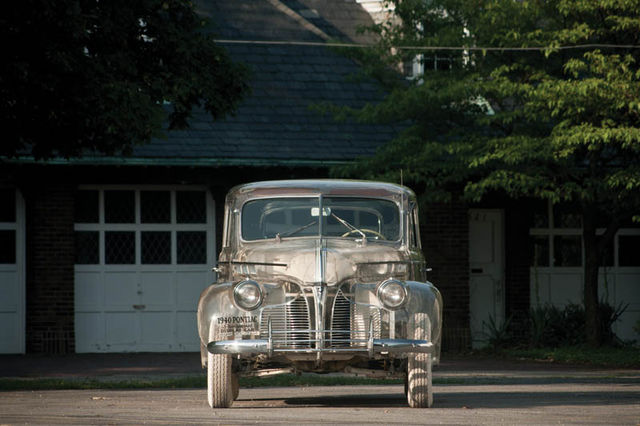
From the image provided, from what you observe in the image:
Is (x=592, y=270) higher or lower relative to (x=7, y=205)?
lower

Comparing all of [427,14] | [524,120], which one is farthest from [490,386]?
[427,14]

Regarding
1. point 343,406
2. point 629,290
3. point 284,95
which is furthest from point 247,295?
point 629,290

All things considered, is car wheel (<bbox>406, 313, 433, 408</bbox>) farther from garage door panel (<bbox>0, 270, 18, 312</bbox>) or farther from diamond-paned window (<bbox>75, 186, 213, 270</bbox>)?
garage door panel (<bbox>0, 270, 18, 312</bbox>)

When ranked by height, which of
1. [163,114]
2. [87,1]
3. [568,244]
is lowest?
[568,244]

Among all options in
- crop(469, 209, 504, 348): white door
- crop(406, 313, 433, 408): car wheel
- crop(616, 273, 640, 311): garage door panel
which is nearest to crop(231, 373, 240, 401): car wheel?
crop(406, 313, 433, 408): car wheel

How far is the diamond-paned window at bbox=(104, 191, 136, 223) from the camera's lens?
2086 centimetres

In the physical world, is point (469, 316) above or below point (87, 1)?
below

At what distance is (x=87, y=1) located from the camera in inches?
557

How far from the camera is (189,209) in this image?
69.5ft

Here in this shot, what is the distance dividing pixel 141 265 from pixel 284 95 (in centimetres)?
416

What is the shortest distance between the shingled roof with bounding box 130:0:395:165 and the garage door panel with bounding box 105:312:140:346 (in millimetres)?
2760

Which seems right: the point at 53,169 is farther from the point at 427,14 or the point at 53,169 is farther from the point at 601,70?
the point at 601,70

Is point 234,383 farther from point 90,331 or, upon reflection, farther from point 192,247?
point 192,247

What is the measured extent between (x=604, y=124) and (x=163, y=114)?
627 cm
